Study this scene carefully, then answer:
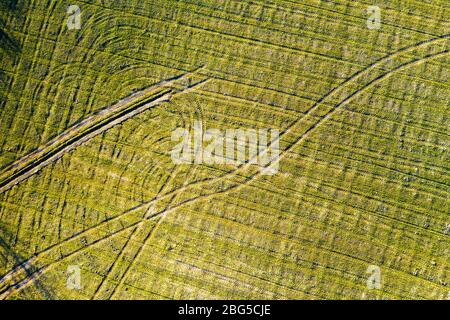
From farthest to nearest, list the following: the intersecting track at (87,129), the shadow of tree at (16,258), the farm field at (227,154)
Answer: the intersecting track at (87,129) < the shadow of tree at (16,258) < the farm field at (227,154)

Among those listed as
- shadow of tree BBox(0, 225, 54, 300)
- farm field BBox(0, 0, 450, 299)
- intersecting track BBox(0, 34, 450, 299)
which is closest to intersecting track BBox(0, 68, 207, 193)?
farm field BBox(0, 0, 450, 299)

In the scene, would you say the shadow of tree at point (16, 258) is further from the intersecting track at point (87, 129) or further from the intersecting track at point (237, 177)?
the intersecting track at point (87, 129)

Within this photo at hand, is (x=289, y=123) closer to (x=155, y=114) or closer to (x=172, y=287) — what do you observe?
(x=155, y=114)

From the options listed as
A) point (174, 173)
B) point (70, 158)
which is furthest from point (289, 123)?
point (70, 158)

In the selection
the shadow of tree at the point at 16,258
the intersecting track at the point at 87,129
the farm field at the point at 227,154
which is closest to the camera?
the farm field at the point at 227,154

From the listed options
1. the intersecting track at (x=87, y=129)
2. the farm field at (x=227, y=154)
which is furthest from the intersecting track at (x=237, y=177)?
the intersecting track at (x=87, y=129)

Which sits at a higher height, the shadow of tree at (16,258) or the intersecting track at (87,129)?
the intersecting track at (87,129)

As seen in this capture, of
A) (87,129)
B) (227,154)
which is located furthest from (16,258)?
(227,154)
